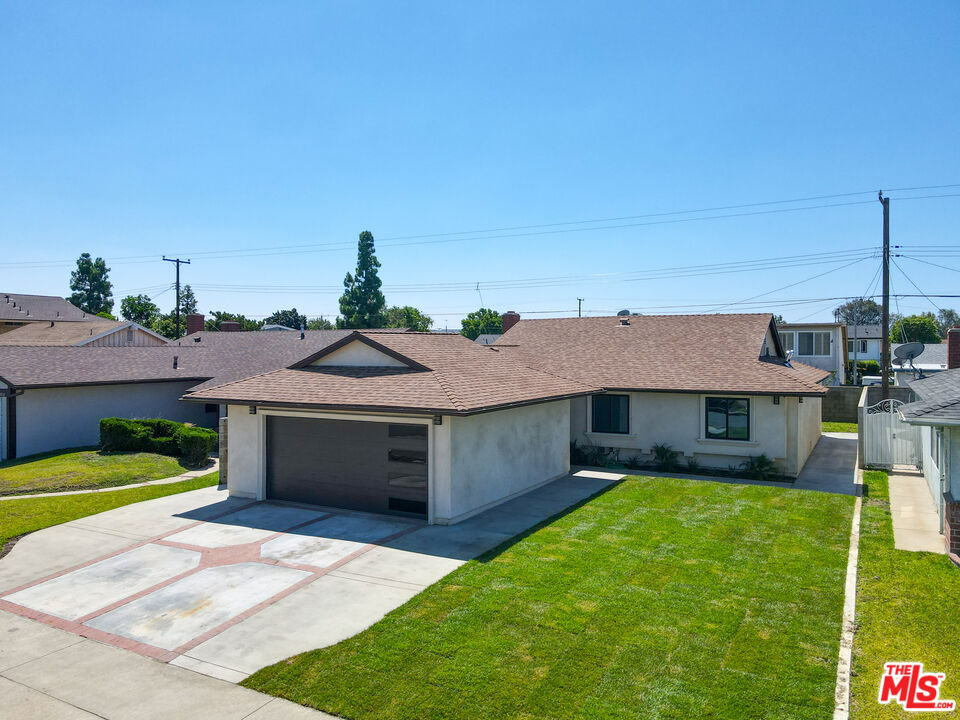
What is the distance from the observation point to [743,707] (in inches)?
250

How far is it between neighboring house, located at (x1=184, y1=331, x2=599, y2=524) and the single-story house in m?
9.16

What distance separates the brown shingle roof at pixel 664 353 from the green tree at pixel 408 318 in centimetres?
7761

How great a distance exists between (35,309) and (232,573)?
226 ft

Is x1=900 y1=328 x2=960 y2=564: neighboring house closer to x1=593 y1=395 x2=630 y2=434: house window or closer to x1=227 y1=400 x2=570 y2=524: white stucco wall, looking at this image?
x1=227 y1=400 x2=570 y2=524: white stucco wall

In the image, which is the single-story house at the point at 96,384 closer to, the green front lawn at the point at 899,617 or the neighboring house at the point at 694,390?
the neighboring house at the point at 694,390

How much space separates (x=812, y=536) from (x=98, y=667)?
12.0 meters

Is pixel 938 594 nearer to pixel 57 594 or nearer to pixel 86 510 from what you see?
pixel 57 594

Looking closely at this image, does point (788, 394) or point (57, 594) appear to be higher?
point (788, 394)

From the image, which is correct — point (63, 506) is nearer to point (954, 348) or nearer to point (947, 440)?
point (947, 440)

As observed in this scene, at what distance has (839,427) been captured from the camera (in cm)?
3039

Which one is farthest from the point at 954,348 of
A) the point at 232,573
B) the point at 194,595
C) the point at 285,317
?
the point at 285,317

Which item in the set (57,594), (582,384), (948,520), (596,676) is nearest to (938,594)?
(948,520)

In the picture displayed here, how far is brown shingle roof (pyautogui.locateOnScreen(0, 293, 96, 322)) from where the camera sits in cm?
6234

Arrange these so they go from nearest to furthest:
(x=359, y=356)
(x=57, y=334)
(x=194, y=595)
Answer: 1. (x=194, y=595)
2. (x=359, y=356)
3. (x=57, y=334)
